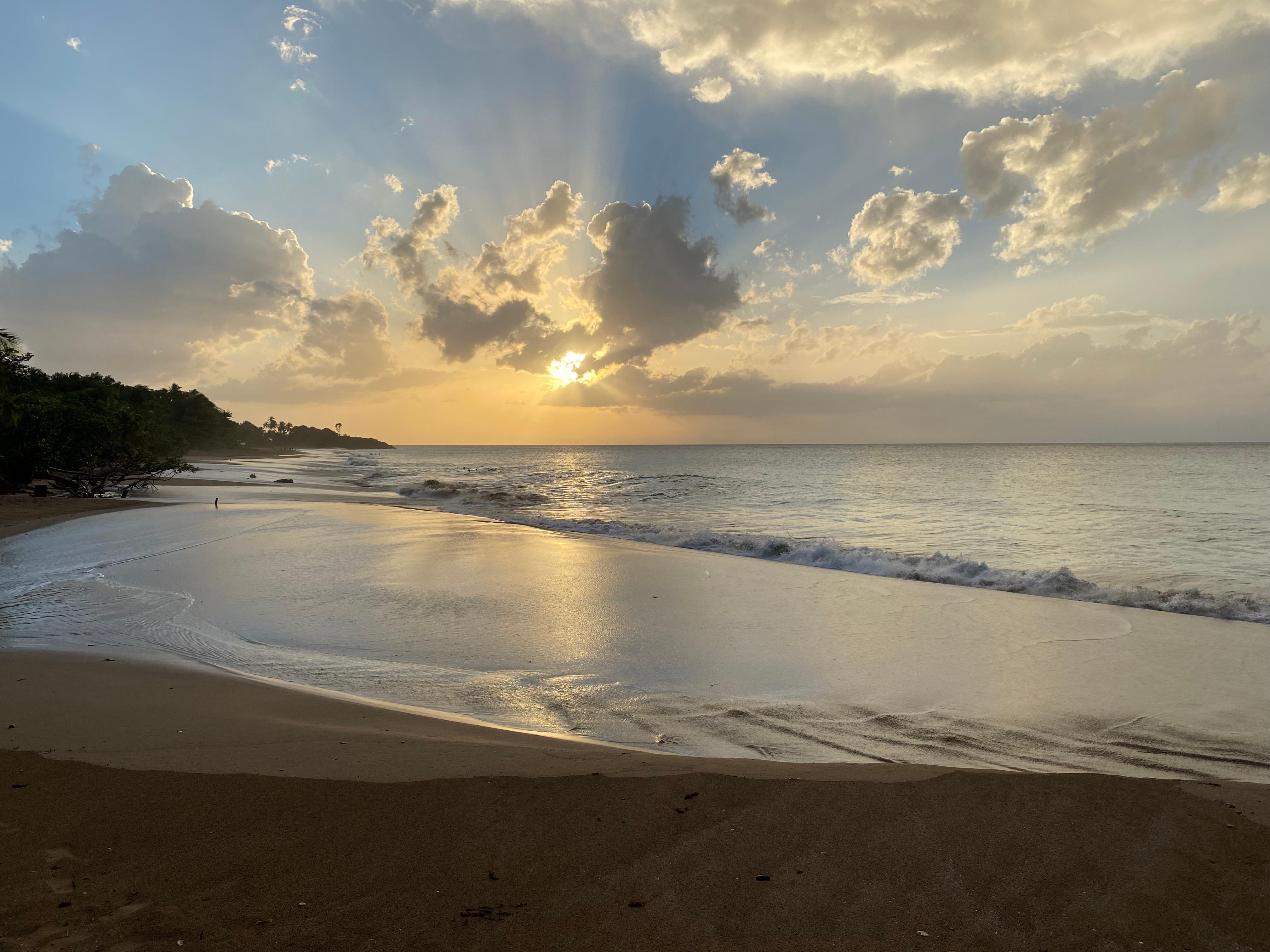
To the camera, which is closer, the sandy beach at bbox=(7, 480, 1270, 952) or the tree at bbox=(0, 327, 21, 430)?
the sandy beach at bbox=(7, 480, 1270, 952)

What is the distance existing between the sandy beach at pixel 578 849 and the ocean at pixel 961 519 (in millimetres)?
10700

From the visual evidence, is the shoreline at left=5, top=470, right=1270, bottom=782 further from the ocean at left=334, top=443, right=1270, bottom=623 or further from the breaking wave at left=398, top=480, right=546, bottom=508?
the breaking wave at left=398, top=480, right=546, bottom=508

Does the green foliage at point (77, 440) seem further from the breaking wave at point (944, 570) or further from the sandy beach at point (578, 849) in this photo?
the sandy beach at point (578, 849)

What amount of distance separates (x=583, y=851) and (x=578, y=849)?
0.11ft

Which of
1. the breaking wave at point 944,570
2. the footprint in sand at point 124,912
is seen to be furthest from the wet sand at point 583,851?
the breaking wave at point 944,570

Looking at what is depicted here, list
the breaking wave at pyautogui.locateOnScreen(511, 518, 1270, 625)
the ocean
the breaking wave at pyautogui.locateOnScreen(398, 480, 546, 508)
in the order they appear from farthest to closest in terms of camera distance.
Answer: the breaking wave at pyautogui.locateOnScreen(398, 480, 546, 508) < the ocean < the breaking wave at pyautogui.locateOnScreen(511, 518, 1270, 625)

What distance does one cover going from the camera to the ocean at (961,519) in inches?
548

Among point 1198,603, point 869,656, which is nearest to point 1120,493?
point 1198,603

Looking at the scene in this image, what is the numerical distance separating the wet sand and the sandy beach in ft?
0.05

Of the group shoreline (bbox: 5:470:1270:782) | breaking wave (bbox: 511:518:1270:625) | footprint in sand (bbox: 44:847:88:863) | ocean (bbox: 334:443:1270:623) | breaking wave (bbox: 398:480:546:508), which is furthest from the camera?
breaking wave (bbox: 398:480:546:508)

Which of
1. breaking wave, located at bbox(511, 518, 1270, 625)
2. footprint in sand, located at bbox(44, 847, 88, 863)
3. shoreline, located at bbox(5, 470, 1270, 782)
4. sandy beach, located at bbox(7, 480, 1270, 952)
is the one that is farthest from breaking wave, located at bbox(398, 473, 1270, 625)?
footprint in sand, located at bbox(44, 847, 88, 863)

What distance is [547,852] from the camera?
3387 millimetres

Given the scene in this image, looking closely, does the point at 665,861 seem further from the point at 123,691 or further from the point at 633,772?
the point at 123,691

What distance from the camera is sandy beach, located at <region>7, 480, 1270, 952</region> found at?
282cm
